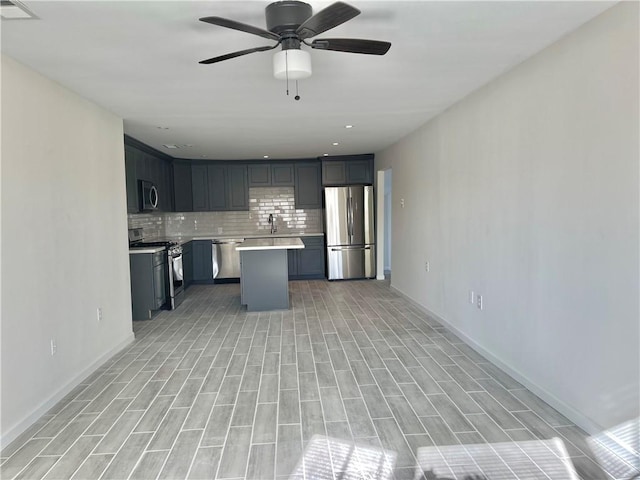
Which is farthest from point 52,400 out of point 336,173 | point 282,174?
point 336,173

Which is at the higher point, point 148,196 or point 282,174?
point 282,174

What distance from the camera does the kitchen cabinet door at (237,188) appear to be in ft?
25.8

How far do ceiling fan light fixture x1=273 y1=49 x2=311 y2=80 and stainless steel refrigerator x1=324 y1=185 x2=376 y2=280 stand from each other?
205 inches

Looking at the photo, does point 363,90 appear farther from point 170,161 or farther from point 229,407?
point 170,161

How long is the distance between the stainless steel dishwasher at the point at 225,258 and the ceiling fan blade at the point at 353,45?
575cm

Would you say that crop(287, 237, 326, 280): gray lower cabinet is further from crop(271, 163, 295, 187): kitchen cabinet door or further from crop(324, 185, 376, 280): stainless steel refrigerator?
crop(271, 163, 295, 187): kitchen cabinet door

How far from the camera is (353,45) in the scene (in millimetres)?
1993

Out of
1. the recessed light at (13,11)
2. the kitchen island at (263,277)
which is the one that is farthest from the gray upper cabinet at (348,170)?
the recessed light at (13,11)

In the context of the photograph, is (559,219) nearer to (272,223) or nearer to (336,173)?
(336,173)

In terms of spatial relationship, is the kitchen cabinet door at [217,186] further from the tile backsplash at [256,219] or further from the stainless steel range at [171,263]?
the stainless steel range at [171,263]

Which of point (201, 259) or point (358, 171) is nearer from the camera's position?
point (201, 259)

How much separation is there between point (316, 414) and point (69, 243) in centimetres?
230

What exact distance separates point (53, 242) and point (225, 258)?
4627 millimetres

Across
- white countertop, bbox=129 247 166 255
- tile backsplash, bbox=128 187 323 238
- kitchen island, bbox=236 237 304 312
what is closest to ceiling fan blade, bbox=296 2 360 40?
kitchen island, bbox=236 237 304 312
